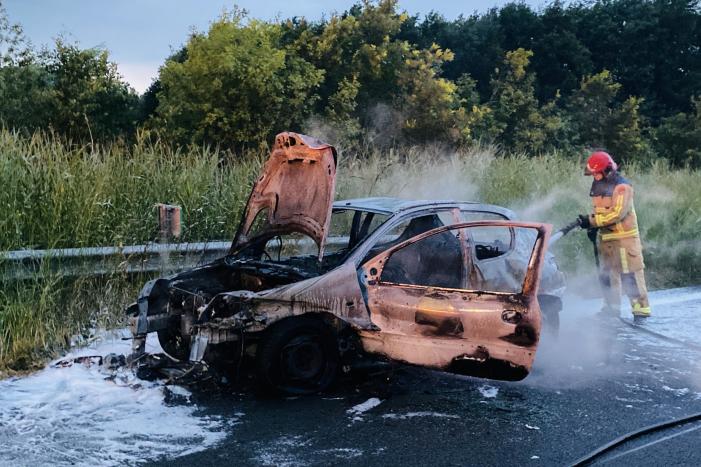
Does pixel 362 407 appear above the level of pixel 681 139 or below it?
below

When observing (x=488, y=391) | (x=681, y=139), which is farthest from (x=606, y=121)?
(x=488, y=391)

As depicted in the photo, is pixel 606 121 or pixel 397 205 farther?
pixel 606 121

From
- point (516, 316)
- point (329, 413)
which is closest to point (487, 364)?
point (516, 316)

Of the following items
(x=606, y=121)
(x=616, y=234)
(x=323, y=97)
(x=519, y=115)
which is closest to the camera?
(x=616, y=234)

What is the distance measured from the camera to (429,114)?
2477cm

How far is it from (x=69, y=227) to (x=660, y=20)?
42.5 meters

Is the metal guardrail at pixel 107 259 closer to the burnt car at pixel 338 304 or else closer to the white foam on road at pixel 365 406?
the burnt car at pixel 338 304

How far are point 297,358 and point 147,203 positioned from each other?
399 centimetres

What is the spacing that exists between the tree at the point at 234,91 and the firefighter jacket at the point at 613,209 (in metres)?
11.9

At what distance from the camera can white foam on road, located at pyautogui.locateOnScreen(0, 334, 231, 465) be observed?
14.8 ft

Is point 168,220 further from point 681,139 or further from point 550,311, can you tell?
point 681,139

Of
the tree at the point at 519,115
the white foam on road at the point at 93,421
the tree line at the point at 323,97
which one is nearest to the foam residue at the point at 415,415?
the white foam on road at the point at 93,421

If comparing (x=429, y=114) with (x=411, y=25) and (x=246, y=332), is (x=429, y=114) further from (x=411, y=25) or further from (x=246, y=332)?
(x=246, y=332)

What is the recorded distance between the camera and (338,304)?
5637 millimetres
